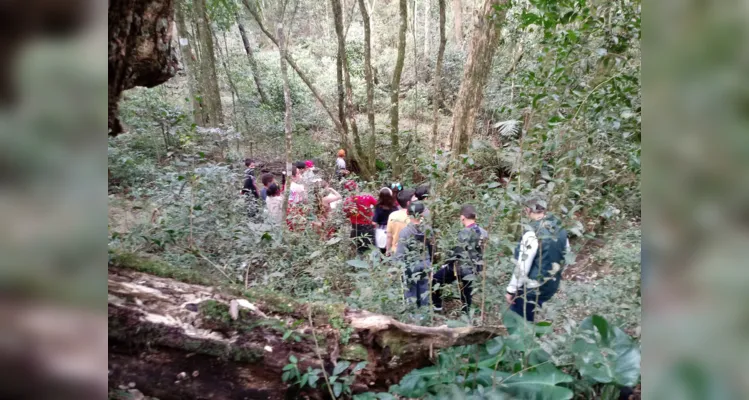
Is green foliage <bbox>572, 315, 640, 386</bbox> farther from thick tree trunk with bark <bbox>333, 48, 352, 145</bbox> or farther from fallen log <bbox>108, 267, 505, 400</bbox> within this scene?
thick tree trunk with bark <bbox>333, 48, 352, 145</bbox>

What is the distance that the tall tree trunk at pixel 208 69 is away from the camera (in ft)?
31.6

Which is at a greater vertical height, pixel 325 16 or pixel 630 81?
pixel 325 16

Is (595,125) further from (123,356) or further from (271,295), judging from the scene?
(123,356)

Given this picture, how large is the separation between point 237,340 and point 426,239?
2167mm

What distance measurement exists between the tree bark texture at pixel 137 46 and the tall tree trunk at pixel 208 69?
7.82m

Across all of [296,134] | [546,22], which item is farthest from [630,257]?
[296,134]

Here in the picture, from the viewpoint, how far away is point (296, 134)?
1281cm

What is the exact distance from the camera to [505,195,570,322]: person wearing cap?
2203 millimetres

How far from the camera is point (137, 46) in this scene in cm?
205

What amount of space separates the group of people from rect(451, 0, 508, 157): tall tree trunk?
2.32 m

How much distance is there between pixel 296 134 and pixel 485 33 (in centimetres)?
733

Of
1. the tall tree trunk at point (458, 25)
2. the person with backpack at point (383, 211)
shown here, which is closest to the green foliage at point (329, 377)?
the person with backpack at point (383, 211)

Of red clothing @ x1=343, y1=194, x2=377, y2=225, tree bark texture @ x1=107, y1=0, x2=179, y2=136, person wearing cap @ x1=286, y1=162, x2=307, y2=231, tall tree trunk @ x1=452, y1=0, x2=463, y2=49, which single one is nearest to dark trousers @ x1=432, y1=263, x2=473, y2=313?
red clothing @ x1=343, y1=194, x2=377, y2=225

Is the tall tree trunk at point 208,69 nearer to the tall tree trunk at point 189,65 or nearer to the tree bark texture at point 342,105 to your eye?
the tall tree trunk at point 189,65
